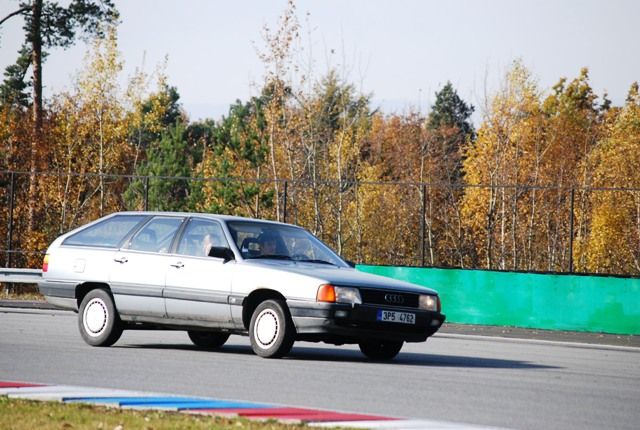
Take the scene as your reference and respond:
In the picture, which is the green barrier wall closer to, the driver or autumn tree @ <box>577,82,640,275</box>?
autumn tree @ <box>577,82,640,275</box>

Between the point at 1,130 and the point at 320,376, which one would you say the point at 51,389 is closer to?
the point at 320,376

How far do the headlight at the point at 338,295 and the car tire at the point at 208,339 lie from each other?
2.57m

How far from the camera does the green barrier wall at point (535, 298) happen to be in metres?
21.5

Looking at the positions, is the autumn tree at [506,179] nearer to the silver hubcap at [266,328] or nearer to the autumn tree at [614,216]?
the autumn tree at [614,216]

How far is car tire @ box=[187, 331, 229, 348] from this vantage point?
51.8 ft

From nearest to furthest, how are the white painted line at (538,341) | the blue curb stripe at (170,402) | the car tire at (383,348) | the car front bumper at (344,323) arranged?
the blue curb stripe at (170,402) < the car front bumper at (344,323) < the car tire at (383,348) < the white painted line at (538,341)

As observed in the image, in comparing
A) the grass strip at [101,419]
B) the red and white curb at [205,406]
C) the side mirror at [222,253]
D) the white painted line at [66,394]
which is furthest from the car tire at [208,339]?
the grass strip at [101,419]

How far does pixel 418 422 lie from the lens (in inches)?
338

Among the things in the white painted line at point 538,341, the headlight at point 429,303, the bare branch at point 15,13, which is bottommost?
the white painted line at point 538,341

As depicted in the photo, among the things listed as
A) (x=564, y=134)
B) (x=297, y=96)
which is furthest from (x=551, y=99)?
(x=297, y=96)

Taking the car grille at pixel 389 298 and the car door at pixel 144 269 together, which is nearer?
the car grille at pixel 389 298

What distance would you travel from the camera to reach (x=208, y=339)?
15.8m

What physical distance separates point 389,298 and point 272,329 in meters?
1.34

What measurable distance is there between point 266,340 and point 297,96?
32.6 metres
